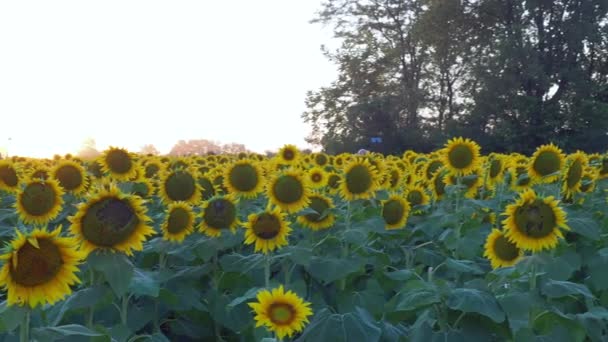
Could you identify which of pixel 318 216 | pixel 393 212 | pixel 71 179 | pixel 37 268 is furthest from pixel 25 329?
pixel 71 179

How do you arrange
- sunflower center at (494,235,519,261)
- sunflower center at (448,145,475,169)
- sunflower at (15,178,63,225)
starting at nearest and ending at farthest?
sunflower center at (494,235,519,261) → sunflower at (15,178,63,225) → sunflower center at (448,145,475,169)

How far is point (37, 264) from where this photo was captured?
7.36 ft

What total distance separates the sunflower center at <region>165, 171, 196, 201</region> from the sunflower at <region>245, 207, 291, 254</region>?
2.93ft

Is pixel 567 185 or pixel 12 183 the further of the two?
pixel 12 183

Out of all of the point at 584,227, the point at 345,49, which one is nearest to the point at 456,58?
the point at 345,49

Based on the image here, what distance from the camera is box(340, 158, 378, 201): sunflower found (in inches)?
180

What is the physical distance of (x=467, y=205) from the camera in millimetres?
5215

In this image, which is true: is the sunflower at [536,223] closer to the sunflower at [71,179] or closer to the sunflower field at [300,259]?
the sunflower field at [300,259]

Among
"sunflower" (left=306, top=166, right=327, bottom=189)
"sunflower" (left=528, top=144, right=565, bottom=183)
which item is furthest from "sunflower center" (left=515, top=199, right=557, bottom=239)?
"sunflower" (left=306, top=166, right=327, bottom=189)

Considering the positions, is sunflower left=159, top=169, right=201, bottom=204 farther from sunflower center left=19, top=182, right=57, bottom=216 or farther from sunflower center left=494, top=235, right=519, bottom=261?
sunflower center left=494, top=235, right=519, bottom=261

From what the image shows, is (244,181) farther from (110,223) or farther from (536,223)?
(536,223)

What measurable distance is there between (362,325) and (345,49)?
37.6m

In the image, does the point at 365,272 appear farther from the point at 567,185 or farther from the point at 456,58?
the point at 456,58

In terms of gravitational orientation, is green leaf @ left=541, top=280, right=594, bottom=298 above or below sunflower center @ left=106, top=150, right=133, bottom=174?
below
